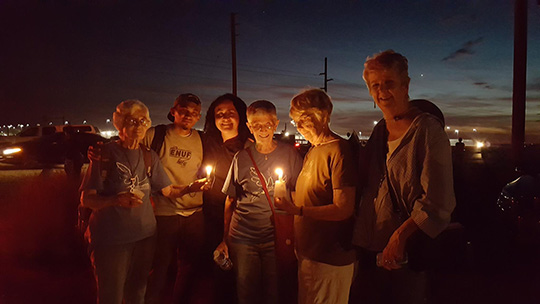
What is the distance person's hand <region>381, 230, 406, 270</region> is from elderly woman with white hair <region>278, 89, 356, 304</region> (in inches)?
13.9

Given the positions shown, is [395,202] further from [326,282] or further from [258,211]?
[258,211]

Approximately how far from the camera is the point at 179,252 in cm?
380

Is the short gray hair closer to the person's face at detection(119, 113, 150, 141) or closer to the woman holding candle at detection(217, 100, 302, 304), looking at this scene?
the woman holding candle at detection(217, 100, 302, 304)

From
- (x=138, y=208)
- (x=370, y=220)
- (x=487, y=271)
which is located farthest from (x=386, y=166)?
(x=487, y=271)

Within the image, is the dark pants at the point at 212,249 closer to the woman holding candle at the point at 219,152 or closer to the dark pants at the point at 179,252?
the woman holding candle at the point at 219,152

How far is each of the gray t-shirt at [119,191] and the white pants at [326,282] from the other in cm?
145

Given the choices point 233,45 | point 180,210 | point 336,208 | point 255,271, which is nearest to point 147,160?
point 180,210

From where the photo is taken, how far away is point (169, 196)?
3.41 meters

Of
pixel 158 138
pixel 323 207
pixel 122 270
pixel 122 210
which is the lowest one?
pixel 122 270

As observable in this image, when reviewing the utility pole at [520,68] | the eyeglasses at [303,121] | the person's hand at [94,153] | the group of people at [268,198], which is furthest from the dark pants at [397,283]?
the utility pole at [520,68]

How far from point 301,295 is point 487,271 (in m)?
4.02

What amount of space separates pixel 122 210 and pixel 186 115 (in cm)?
121

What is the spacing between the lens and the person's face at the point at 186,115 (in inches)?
Answer: 145

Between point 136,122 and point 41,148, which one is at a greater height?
point 136,122
